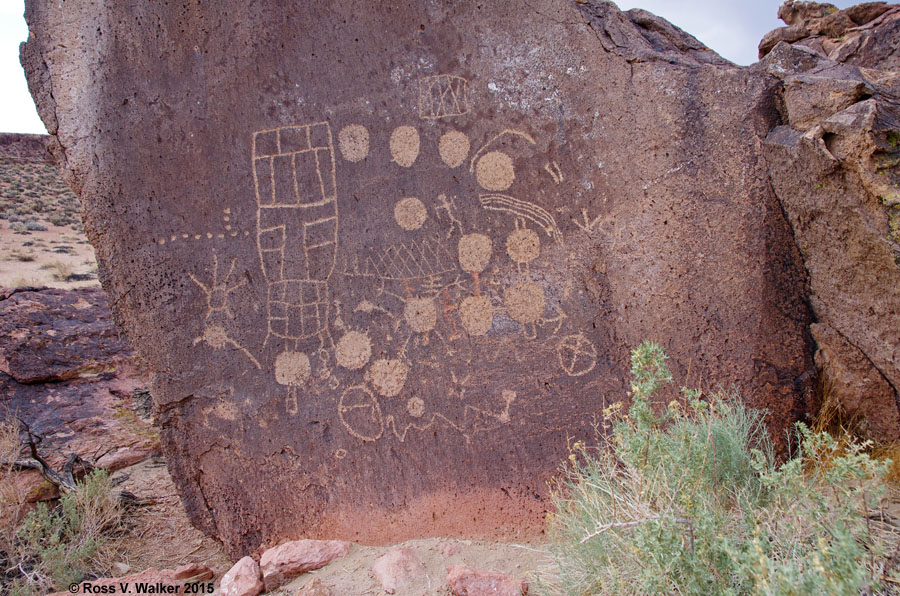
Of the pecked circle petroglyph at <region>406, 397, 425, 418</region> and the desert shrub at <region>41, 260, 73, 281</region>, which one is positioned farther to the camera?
the desert shrub at <region>41, 260, 73, 281</region>

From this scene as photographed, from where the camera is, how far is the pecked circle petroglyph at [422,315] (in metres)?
2.81

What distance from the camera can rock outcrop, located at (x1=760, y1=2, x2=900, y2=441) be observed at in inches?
92.4

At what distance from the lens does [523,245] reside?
9.14 ft

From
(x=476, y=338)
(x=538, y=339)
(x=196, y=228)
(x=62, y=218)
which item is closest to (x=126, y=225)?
(x=196, y=228)

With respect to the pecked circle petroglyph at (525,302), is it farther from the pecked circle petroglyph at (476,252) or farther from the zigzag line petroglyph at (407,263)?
the zigzag line petroglyph at (407,263)

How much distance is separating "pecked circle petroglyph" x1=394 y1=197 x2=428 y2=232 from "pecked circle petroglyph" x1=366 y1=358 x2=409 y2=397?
62cm

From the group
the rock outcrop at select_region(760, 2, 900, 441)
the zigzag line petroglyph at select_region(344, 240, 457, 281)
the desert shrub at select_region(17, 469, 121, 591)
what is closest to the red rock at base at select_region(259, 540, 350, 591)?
the desert shrub at select_region(17, 469, 121, 591)

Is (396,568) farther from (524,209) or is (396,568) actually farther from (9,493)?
(9,493)

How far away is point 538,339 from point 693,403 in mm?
912

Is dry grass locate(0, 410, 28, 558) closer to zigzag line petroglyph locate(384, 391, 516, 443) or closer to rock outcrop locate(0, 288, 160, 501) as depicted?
rock outcrop locate(0, 288, 160, 501)

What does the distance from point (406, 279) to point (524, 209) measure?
24.5 inches

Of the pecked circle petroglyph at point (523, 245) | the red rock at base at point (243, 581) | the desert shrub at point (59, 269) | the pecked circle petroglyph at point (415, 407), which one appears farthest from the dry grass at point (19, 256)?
the pecked circle petroglyph at point (523, 245)

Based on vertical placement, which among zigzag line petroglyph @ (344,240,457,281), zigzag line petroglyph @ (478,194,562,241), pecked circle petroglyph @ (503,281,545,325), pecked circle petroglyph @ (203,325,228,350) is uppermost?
zigzag line petroglyph @ (478,194,562,241)

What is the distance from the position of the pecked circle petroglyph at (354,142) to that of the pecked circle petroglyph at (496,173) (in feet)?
1.81
